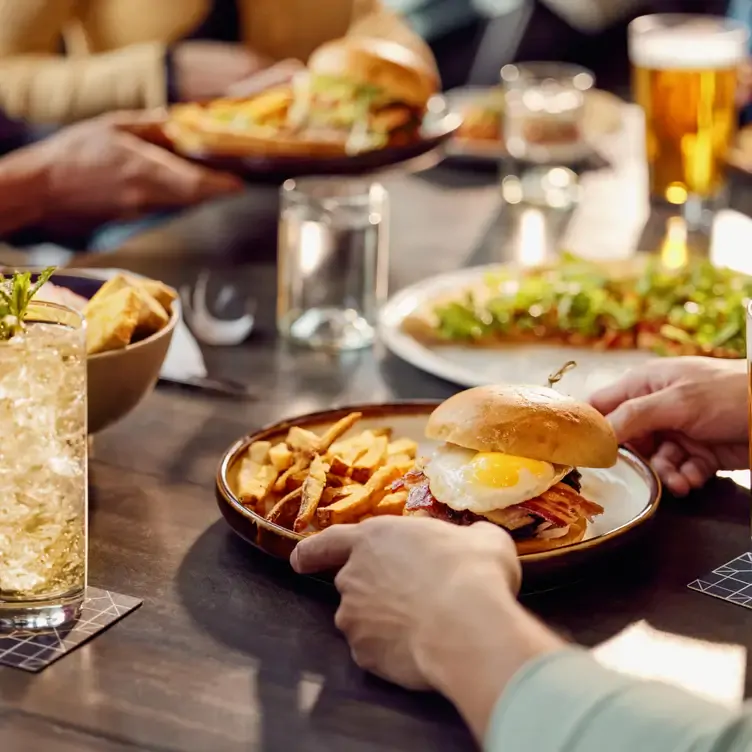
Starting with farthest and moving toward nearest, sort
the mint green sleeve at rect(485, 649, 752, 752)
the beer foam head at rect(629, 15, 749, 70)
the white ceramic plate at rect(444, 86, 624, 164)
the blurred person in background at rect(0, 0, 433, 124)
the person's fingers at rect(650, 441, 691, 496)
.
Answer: the blurred person in background at rect(0, 0, 433, 124)
the white ceramic plate at rect(444, 86, 624, 164)
the beer foam head at rect(629, 15, 749, 70)
the person's fingers at rect(650, 441, 691, 496)
the mint green sleeve at rect(485, 649, 752, 752)

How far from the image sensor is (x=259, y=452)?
4.43ft

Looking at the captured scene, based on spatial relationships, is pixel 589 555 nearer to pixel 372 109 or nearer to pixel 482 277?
pixel 482 277

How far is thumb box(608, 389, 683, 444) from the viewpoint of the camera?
1.42m

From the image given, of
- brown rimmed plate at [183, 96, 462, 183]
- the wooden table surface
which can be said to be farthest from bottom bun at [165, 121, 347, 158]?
the wooden table surface

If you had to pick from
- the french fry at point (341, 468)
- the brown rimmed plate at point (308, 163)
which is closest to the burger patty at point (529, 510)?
the french fry at point (341, 468)

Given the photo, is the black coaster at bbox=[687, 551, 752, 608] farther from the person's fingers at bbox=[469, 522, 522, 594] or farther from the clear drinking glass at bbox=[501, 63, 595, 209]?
the clear drinking glass at bbox=[501, 63, 595, 209]

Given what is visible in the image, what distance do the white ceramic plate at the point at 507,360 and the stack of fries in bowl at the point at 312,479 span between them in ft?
1.11

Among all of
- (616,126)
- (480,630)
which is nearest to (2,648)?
(480,630)

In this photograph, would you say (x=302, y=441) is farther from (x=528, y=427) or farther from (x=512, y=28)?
(x=512, y=28)

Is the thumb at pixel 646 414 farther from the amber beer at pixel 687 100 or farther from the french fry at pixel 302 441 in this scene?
the amber beer at pixel 687 100

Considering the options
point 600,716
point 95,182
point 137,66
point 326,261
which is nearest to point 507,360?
point 326,261

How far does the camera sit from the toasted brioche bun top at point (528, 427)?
1.19 metres

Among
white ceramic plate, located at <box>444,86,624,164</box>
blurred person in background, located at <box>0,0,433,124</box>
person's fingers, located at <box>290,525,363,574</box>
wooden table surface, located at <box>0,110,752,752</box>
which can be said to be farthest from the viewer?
blurred person in background, located at <box>0,0,433,124</box>

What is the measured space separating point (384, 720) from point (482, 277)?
1.29 m
